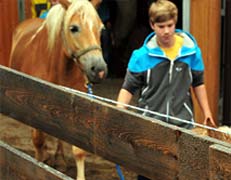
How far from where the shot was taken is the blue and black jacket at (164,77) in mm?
3557

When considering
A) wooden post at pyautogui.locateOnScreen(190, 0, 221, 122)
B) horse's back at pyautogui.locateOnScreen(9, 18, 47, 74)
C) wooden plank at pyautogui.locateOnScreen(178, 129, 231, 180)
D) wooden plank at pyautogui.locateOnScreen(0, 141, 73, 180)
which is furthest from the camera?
wooden post at pyautogui.locateOnScreen(190, 0, 221, 122)

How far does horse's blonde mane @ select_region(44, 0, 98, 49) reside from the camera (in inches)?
193

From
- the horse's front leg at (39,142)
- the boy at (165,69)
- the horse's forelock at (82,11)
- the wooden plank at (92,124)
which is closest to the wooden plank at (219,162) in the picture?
the wooden plank at (92,124)

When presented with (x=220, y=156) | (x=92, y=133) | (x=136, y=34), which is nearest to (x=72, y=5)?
(x=92, y=133)

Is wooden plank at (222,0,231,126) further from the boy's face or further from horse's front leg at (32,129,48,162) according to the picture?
the boy's face

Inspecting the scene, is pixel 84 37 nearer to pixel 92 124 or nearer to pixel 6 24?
pixel 92 124

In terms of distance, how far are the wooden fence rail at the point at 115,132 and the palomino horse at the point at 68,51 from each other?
1056 mm

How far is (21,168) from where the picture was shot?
3.58 metres

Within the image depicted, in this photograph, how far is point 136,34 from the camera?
9188mm

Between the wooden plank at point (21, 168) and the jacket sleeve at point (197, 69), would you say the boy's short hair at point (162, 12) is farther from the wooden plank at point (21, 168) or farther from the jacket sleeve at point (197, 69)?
the wooden plank at point (21, 168)

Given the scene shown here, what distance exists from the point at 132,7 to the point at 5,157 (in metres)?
5.78

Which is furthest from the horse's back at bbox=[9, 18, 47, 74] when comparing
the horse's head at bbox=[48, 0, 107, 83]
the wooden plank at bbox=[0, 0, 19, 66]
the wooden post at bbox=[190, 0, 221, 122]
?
the wooden post at bbox=[190, 0, 221, 122]

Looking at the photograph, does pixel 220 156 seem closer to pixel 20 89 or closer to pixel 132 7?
pixel 20 89

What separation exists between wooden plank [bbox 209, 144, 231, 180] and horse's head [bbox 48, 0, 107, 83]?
2.58m
